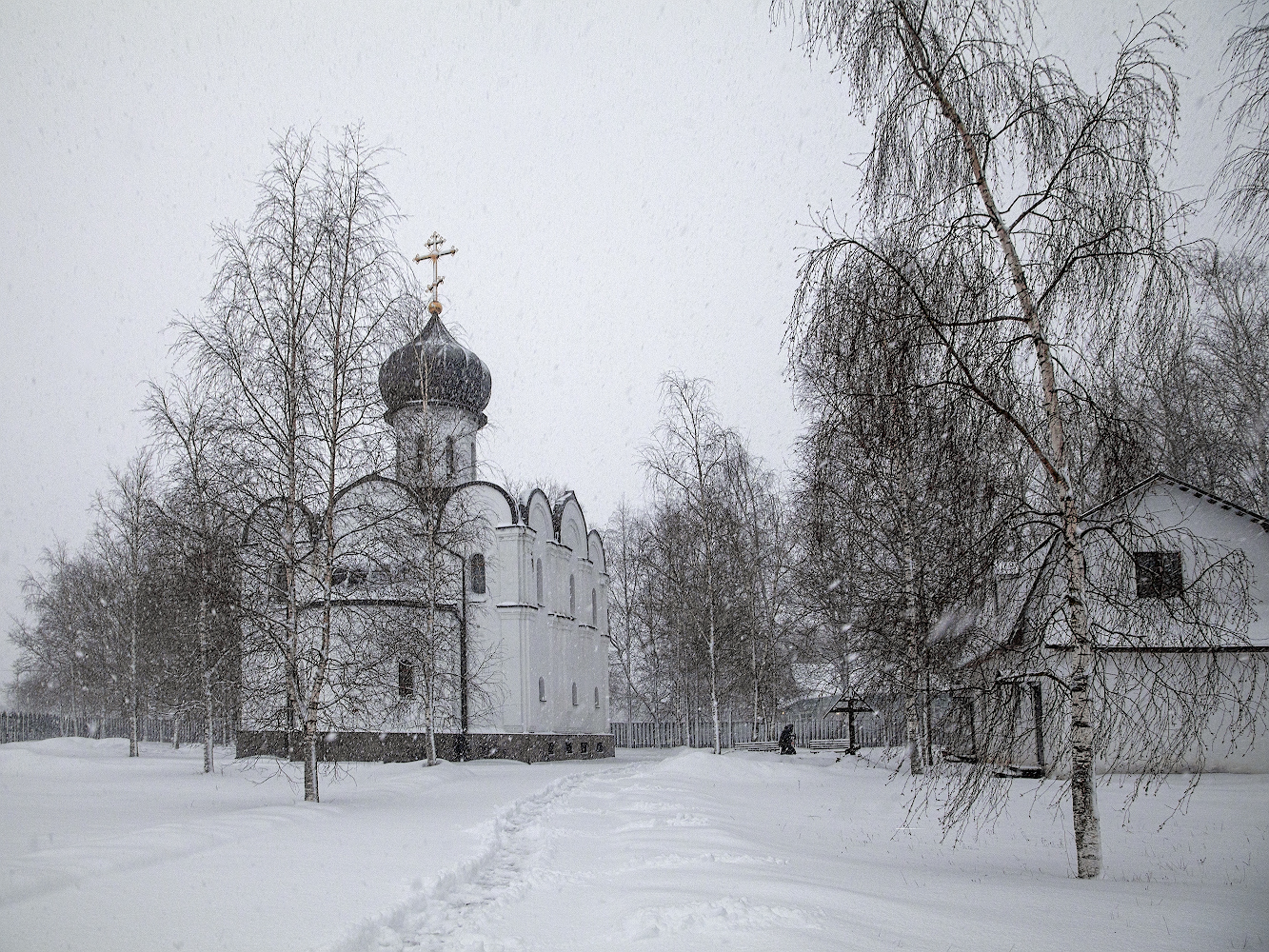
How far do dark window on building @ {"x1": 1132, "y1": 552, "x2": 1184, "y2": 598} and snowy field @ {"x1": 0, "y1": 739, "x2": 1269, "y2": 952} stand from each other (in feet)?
7.99

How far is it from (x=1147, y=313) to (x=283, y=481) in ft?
37.9

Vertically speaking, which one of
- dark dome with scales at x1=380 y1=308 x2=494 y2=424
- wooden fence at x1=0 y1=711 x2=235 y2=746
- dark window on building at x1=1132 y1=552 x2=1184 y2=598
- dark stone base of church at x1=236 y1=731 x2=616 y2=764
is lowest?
wooden fence at x1=0 y1=711 x2=235 y2=746

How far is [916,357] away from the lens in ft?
26.8

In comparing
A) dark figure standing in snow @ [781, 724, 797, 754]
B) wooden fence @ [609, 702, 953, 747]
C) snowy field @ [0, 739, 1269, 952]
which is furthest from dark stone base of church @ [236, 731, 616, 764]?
wooden fence @ [609, 702, 953, 747]

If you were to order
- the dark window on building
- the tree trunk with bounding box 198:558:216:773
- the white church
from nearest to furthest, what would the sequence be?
the dark window on building < the tree trunk with bounding box 198:558:216:773 < the white church

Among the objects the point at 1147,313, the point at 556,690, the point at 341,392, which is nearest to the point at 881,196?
the point at 1147,313

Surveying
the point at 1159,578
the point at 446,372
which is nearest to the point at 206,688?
the point at 446,372

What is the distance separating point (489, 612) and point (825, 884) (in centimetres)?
2245

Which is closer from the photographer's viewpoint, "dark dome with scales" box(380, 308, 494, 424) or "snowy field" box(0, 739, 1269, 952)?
"snowy field" box(0, 739, 1269, 952)

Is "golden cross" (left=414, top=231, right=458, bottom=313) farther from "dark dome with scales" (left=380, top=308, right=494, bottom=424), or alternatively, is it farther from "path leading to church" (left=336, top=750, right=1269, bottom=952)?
"path leading to church" (left=336, top=750, right=1269, bottom=952)

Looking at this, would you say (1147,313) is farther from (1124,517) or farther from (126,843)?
(126,843)

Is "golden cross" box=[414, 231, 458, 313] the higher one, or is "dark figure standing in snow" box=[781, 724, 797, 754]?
"golden cross" box=[414, 231, 458, 313]

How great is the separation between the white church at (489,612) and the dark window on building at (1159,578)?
15.6 meters

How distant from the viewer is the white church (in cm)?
2433
